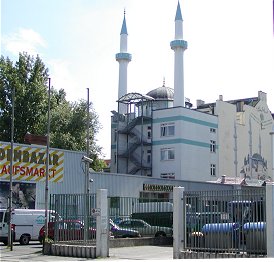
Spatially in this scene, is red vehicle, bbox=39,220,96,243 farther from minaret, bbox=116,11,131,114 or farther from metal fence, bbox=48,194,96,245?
minaret, bbox=116,11,131,114

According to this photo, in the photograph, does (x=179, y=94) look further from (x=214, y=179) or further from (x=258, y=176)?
(x=258, y=176)

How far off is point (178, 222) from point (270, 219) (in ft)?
12.4

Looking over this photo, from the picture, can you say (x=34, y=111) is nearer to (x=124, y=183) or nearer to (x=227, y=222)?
(x=124, y=183)

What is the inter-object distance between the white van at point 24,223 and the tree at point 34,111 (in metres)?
27.6

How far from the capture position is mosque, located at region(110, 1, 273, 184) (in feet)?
200

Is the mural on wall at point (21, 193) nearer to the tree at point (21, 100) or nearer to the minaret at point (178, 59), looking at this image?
the tree at point (21, 100)

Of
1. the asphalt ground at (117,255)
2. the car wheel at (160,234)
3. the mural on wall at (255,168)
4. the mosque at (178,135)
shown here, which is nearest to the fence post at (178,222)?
the asphalt ground at (117,255)

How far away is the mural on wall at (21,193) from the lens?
35469 mm

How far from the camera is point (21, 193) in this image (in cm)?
3644

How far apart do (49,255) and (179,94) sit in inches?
1723

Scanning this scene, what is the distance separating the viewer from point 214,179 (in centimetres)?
6450

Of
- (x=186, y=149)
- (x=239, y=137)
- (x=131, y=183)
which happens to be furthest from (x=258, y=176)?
(x=131, y=183)

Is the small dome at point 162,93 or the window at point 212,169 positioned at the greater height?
the small dome at point 162,93

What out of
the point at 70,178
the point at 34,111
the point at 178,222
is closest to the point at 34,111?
the point at 34,111
